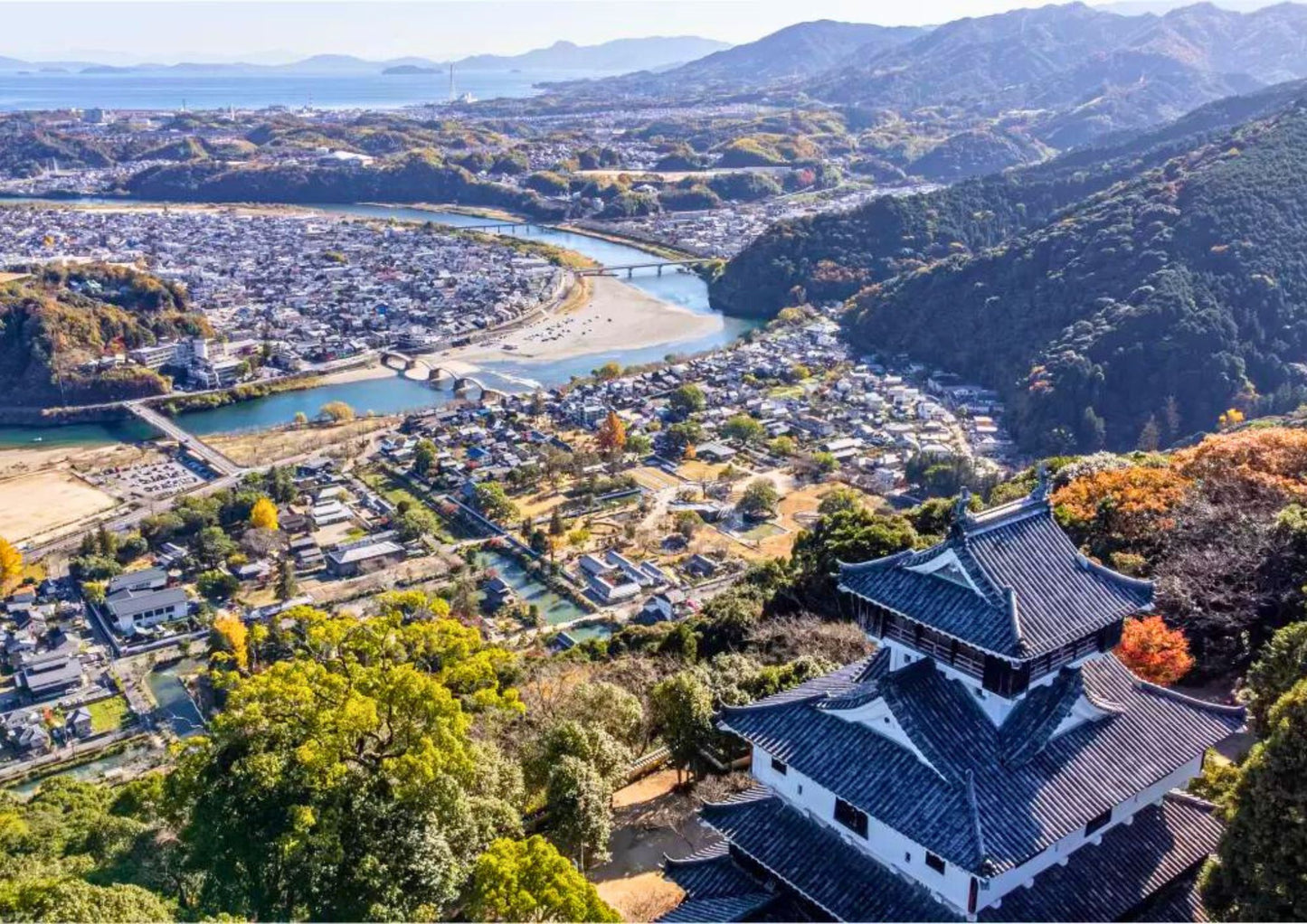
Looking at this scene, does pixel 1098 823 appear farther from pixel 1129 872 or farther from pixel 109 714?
pixel 109 714

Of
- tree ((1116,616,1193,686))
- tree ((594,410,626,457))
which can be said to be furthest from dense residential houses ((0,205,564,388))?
tree ((1116,616,1193,686))

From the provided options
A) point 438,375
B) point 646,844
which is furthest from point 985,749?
point 438,375

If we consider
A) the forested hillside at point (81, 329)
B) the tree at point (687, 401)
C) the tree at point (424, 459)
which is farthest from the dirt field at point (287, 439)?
the tree at point (687, 401)

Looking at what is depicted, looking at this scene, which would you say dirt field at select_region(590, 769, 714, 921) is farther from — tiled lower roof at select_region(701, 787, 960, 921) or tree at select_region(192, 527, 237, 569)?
tree at select_region(192, 527, 237, 569)

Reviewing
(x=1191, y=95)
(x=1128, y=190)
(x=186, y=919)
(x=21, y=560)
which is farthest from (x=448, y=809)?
(x=1191, y=95)

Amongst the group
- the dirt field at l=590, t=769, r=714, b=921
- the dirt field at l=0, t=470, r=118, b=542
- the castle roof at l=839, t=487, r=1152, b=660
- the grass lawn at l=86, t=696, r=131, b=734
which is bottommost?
the grass lawn at l=86, t=696, r=131, b=734

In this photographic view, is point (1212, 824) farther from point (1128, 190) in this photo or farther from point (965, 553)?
point (1128, 190)
